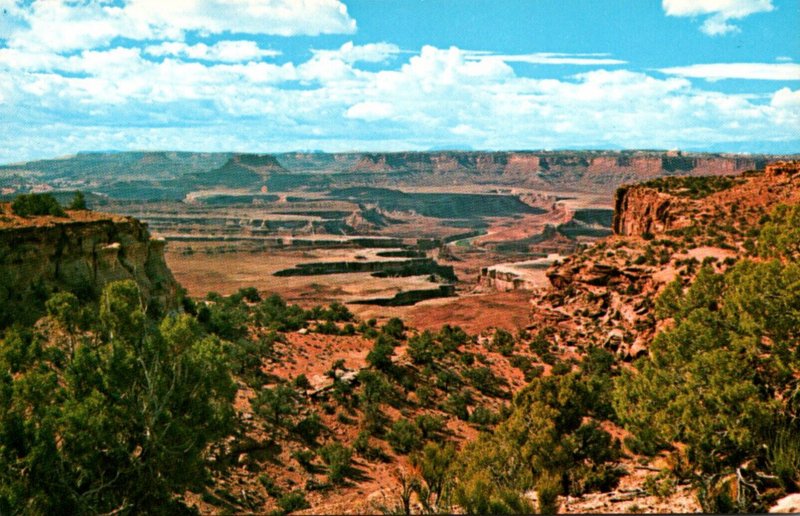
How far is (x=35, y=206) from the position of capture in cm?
2445

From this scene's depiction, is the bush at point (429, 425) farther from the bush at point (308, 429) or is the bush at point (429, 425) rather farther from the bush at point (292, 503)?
the bush at point (292, 503)

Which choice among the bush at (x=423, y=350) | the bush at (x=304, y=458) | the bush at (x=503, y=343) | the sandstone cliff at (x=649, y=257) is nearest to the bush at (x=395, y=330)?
the bush at (x=423, y=350)

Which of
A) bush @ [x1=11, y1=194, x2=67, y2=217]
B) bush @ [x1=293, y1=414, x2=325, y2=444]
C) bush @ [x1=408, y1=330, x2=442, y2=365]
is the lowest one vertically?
bush @ [x1=293, y1=414, x2=325, y2=444]

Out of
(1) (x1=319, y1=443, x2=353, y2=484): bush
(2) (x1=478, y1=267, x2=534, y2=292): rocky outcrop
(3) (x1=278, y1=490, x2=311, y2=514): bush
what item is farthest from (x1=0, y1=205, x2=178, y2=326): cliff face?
(2) (x1=478, y1=267, x2=534, y2=292): rocky outcrop

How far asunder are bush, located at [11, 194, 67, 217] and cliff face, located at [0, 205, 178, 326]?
19.7 inches

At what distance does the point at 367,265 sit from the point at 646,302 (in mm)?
57683

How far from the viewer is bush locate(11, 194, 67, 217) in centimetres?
2398

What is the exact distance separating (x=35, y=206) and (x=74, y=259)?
3255 mm

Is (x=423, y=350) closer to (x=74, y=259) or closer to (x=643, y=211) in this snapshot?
(x=74, y=259)

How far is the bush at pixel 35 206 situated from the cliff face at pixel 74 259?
500 millimetres

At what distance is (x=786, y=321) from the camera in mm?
10555

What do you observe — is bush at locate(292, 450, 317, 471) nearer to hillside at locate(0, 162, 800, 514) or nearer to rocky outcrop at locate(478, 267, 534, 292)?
hillside at locate(0, 162, 800, 514)

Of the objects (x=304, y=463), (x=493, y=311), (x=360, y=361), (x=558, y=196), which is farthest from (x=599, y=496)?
(x=558, y=196)

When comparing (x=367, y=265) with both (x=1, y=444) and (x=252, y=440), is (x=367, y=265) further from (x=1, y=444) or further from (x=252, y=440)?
(x=1, y=444)
